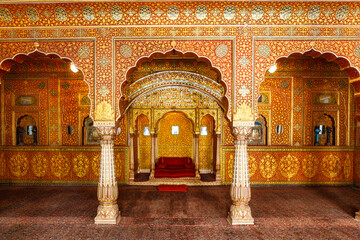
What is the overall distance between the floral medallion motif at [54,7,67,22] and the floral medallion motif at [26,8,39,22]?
1.43 feet

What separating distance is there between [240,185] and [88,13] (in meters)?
5.27

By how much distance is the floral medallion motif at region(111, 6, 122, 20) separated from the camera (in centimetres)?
514

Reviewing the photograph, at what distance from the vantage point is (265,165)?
875 centimetres

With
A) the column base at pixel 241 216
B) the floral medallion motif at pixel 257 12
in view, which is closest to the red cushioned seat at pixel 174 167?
the column base at pixel 241 216

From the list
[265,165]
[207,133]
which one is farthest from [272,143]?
[207,133]

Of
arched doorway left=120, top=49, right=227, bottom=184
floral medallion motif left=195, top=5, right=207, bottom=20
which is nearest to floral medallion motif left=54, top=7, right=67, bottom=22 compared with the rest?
arched doorway left=120, top=49, right=227, bottom=184

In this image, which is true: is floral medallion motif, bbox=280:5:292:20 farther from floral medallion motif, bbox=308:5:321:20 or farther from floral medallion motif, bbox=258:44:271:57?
floral medallion motif, bbox=258:44:271:57

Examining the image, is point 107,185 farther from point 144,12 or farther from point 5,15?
point 5,15

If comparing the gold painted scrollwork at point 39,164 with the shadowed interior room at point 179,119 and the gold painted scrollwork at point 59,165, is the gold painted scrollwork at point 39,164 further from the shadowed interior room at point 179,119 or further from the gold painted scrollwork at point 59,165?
the gold painted scrollwork at point 59,165

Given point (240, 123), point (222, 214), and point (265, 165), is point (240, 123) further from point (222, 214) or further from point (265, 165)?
point (265, 165)

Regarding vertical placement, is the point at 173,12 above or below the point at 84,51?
above

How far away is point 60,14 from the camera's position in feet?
17.1

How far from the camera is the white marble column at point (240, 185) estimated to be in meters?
5.32

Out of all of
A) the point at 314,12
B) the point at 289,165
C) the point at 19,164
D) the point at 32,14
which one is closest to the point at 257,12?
the point at 314,12
